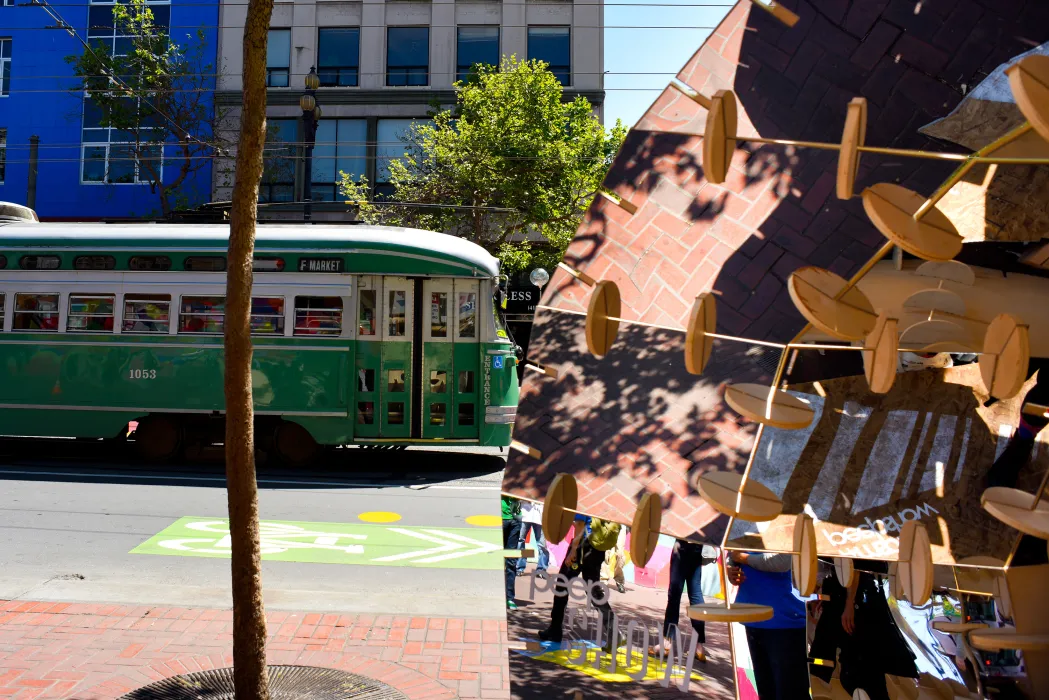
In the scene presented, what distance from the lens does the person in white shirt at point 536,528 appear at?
6.62ft

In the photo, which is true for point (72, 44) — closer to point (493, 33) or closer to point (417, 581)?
point (493, 33)

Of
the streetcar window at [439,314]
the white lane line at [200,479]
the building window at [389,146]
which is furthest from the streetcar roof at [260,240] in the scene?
the building window at [389,146]

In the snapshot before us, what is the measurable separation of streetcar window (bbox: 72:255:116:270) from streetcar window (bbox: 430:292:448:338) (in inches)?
183

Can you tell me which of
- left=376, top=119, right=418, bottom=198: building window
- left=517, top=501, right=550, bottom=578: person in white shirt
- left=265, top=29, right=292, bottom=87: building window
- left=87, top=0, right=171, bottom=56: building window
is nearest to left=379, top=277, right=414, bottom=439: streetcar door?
left=517, top=501, right=550, bottom=578: person in white shirt

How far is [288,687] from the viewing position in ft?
16.1

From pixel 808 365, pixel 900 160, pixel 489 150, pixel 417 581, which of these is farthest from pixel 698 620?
pixel 489 150

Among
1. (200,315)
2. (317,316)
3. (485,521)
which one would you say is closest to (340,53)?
(200,315)

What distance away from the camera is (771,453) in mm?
1703

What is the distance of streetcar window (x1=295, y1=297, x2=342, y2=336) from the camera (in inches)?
499

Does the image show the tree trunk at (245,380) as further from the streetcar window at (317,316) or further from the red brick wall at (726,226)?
the streetcar window at (317,316)

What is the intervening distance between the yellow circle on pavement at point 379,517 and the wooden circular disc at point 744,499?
8582 mm

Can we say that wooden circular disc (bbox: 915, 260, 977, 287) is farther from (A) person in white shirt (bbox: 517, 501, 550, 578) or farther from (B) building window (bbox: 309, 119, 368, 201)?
(B) building window (bbox: 309, 119, 368, 201)

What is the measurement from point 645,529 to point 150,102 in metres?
26.5

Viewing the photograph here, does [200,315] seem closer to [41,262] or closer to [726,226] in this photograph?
[41,262]
